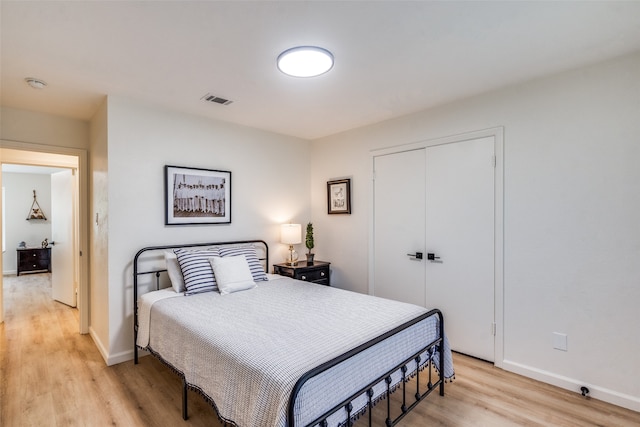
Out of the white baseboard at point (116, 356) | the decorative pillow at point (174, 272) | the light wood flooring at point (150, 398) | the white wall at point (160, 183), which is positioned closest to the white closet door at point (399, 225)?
the light wood flooring at point (150, 398)

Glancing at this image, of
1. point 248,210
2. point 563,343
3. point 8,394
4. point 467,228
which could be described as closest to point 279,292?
point 248,210

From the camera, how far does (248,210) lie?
13.0 feet

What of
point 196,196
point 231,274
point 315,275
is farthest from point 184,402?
point 315,275

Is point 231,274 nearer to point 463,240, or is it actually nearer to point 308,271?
point 308,271

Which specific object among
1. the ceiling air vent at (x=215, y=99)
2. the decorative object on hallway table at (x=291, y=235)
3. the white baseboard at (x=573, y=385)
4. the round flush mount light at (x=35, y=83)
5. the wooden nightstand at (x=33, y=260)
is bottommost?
the white baseboard at (x=573, y=385)

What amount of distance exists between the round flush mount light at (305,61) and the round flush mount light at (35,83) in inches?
80.1

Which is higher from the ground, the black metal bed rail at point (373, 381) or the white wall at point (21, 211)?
the white wall at point (21, 211)

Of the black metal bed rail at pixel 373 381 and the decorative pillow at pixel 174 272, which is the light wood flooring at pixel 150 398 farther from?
the decorative pillow at pixel 174 272

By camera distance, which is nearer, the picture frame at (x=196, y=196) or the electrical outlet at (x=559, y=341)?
the electrical outlet at (x=559, y=341)

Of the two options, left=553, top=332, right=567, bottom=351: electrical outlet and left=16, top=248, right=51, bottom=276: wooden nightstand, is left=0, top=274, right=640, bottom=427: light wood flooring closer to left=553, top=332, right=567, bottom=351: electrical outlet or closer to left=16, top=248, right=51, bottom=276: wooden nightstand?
left=553, top=332, right=567, bottom=351: electrical outlet

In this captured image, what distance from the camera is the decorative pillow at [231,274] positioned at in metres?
2.92

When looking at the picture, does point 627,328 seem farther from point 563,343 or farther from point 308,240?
point 308,240

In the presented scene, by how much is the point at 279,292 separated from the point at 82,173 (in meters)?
2.77

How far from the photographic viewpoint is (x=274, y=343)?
5.73 feet
